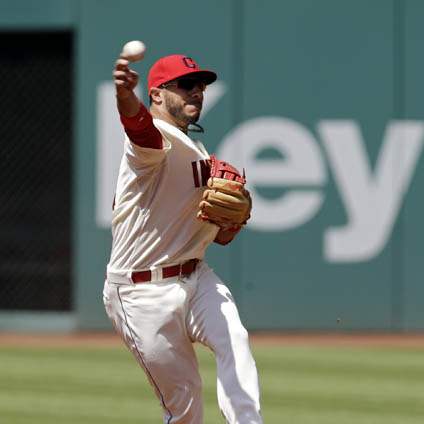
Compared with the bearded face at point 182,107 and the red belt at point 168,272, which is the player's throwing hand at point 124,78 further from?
the red belt at point 168,272

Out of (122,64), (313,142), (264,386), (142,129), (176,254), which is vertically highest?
(313,142)

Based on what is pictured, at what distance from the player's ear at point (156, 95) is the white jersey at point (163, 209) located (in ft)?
0.58

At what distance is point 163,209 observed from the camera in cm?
509

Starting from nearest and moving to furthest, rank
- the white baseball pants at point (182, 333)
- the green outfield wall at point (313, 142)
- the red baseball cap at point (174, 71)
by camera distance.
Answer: the white baseball pants at point (182, 333) < the red baseball cap at point (174, 71) < the green outfield wall at point (313, 142)

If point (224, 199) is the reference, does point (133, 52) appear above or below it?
above

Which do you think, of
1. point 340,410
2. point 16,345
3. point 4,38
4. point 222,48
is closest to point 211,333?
point 340,410

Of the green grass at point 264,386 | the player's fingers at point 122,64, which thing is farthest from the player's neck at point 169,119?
the green grass at point 264,386

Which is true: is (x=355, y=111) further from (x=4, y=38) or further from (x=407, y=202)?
(x=4, y=38)

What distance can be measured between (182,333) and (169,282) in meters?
0.23

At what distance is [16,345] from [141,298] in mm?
5947

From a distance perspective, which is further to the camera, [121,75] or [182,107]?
[182,107]

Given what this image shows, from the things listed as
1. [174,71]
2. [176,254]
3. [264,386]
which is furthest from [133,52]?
[264,386]

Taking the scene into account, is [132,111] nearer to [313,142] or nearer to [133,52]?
[133,52]

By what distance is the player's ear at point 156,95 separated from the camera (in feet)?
17.1
